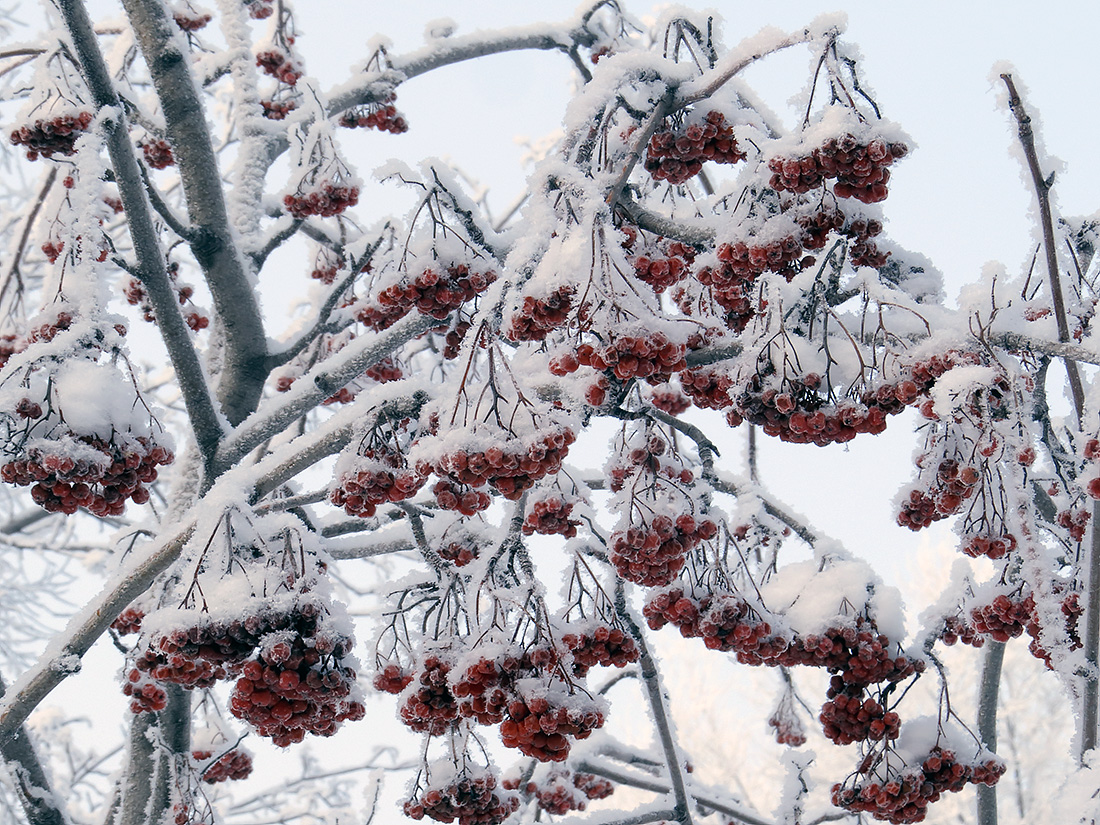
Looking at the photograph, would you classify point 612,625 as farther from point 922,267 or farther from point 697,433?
point 922,267

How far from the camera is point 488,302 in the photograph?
6.25ft

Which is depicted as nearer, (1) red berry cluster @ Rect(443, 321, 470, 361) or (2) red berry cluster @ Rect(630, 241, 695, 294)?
(2) red berry cluster @ Rect(630, 241, 695, 294)

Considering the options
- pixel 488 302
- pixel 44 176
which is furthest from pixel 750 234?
pixel 44 176

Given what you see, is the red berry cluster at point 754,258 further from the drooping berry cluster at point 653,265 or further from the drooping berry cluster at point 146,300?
the drooping berry cluster at point 146,300


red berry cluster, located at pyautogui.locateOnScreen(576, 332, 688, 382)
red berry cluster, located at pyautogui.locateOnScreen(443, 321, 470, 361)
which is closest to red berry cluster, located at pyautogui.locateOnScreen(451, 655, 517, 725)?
red berry cluster, located at pyautogui.locateOnScreen(576, 332, 688, 382)

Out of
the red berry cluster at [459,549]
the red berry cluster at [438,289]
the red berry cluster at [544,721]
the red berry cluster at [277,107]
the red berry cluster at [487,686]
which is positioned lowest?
the red berry cluster at [544,721]

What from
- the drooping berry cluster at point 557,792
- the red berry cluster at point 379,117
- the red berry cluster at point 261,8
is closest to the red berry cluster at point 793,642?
the drooping berry cluster at point 557,792

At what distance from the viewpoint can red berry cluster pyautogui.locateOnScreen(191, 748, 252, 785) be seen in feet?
12.9

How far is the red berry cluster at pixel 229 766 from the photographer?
392 cm

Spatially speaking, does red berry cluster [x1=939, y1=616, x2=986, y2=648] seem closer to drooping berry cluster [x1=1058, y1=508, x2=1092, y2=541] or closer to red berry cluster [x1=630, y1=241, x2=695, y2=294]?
drooping berry cluster [x1=1058, y1=508, x2=1092, y2=541]

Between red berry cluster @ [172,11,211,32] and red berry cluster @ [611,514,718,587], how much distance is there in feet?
13.6

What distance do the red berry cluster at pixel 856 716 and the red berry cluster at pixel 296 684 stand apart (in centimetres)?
143

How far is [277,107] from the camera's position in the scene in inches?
204

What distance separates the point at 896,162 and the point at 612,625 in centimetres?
138
